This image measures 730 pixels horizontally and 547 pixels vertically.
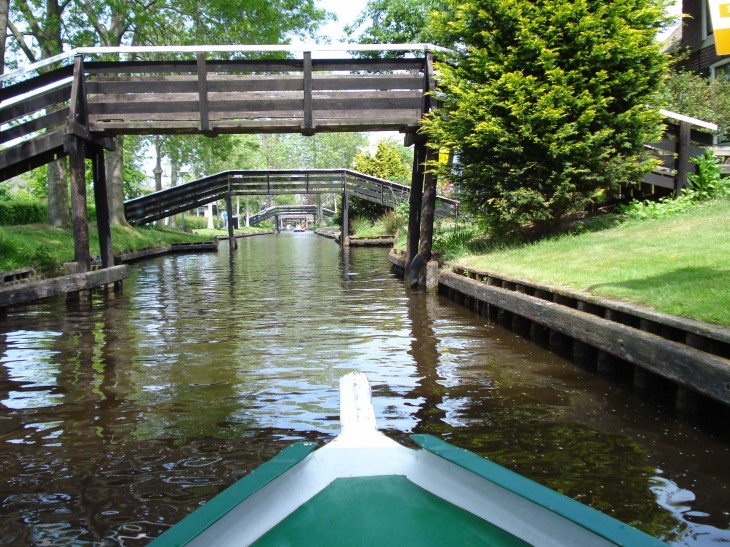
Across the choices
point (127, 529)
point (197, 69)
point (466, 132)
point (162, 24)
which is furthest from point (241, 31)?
point (127, 529)

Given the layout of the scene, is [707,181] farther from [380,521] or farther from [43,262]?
[43,262]

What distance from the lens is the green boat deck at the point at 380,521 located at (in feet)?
7.66

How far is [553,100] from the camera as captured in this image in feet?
37.1

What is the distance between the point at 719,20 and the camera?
5.27 meters

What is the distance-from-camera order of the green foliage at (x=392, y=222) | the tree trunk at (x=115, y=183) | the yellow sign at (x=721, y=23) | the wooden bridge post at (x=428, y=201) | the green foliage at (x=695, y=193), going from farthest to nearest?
1. the green foliage at (x=392, y=222)
2. the tree trunk at (x=115, y=183)
3. the wooden bridge post at (x=428, y=201)
4. the green foliage at (x=695, y=193)
5. the yellow sign at (x=721, y=23)

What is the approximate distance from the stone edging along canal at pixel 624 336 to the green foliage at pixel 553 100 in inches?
116

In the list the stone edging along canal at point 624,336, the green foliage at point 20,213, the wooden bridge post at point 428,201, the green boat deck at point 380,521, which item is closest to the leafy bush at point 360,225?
the green foliage at point 20,213

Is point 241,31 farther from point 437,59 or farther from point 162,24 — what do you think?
point 437,59

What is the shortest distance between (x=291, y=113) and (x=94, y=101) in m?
4.08

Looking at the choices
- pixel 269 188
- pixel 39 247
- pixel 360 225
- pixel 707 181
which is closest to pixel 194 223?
pixel 360 225

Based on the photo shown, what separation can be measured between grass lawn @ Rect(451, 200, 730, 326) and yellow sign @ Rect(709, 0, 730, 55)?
2.23 m

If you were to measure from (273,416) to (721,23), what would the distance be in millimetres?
5141

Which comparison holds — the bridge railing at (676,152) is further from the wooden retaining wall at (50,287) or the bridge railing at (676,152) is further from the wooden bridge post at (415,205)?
the wooden retaining wall at (50,287)

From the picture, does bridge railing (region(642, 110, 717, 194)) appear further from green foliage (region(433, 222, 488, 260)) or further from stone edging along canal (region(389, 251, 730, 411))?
stone edging along canal (region(389, 251, 730, 411))
